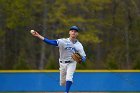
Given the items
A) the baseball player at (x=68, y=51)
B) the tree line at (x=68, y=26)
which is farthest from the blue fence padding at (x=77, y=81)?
the baseball player at (x=68, y=51)

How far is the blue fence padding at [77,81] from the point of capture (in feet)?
56.0

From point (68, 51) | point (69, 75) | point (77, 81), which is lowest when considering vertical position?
point (77, 81)

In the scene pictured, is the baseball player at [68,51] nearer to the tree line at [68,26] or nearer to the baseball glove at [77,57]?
the baseball glove at [77,57]

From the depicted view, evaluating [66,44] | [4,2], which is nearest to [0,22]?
[4,2]

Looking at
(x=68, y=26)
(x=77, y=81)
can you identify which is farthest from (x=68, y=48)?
(x=68, y=26)

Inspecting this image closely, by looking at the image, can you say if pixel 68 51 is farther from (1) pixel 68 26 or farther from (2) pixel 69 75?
(1) pixel 68 26

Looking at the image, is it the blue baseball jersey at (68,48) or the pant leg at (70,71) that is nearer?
the pant leg at (70,71)

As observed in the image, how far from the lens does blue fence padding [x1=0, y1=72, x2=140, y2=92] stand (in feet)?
56.0

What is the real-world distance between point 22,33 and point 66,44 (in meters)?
18.4

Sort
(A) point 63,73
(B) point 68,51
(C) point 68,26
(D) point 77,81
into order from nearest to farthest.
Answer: (B) point 68,51 < (A) point 63,73 < (D) point 77,81 < (C) point 68,26

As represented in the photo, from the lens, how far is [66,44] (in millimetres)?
10570

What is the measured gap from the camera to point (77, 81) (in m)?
17.1

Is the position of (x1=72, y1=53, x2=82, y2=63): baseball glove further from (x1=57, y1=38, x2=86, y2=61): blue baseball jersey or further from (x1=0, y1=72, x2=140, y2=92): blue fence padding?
(x1=0, y1=72, x2=140, y2=92): blue fence padding

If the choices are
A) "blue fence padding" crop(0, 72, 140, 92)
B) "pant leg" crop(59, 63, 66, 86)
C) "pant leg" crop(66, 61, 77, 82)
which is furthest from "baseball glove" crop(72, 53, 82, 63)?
"blue fence padding" crop(0, 72, 140, 92)
